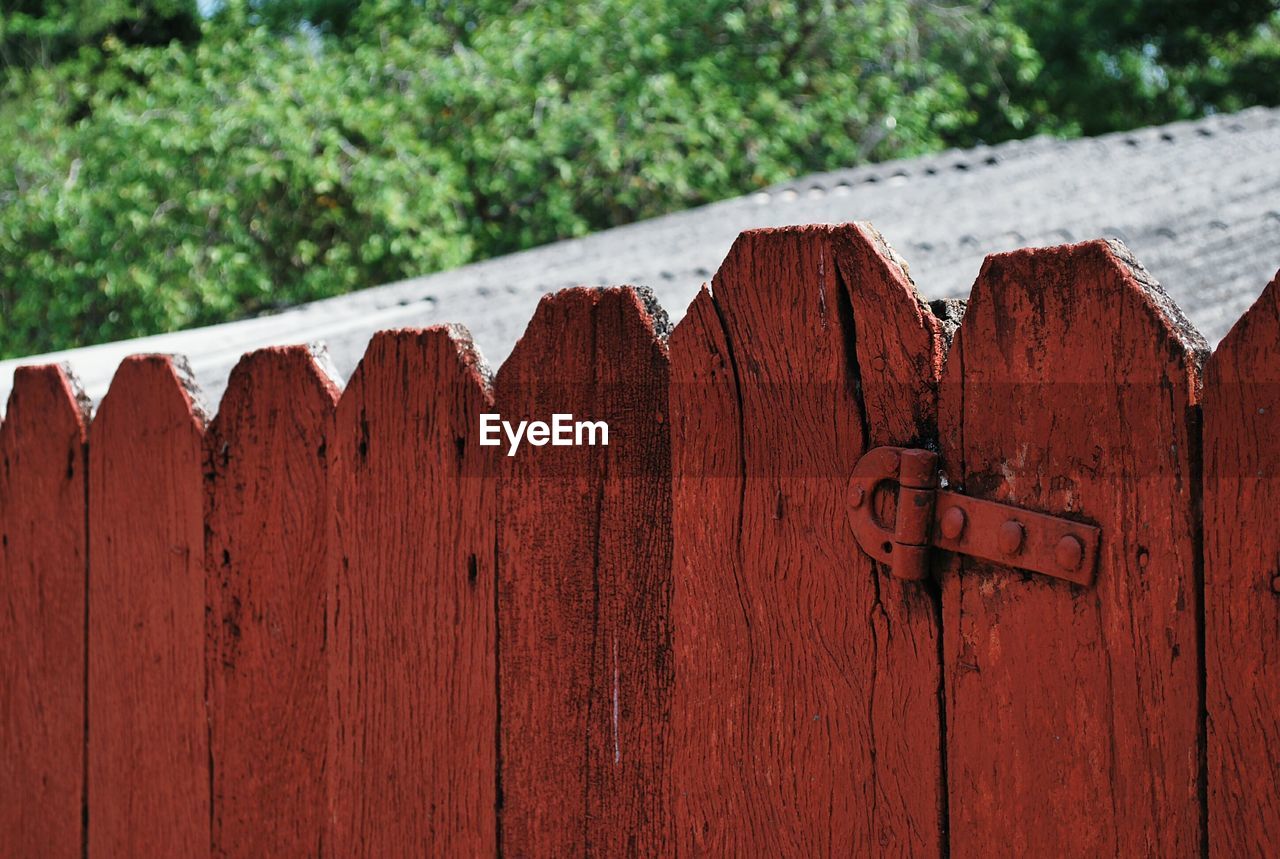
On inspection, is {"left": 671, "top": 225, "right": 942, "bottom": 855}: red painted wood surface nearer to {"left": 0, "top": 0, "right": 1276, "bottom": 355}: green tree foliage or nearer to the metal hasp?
the metal hasp

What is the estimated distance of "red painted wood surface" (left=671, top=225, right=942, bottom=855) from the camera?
1230mm

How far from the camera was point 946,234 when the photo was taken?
3979mm

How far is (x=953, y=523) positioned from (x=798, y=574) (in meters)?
0.22

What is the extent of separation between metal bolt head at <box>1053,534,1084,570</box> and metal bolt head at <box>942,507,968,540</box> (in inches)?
3.8

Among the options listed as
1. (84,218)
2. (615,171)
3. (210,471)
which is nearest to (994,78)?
(615,171)

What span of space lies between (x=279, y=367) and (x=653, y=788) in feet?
2.98

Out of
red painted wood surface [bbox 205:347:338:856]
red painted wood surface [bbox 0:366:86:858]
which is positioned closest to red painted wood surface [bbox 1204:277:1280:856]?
red painted wood surface [bbox 205:347:338:856]

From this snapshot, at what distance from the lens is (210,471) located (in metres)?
2.05

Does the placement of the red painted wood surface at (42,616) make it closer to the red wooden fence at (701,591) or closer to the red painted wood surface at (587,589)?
the red wooden fence at (701,591)

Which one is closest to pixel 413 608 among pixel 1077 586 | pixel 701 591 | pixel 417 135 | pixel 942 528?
pixel 701 591

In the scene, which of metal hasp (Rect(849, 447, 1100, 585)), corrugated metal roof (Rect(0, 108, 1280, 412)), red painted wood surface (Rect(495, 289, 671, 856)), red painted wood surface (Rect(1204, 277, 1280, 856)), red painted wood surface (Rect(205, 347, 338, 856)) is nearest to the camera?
red painted wood surface (Rect(1204, 277, 1280, 856))

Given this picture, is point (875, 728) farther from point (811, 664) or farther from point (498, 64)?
point (498, 64)

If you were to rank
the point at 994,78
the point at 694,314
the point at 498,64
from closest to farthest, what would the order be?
the point at 694,314, the point at 498,64, the point at 994,78

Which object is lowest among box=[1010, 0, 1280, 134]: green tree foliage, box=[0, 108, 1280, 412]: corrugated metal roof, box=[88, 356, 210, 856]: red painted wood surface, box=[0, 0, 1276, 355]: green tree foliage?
box=[88, 356, 210, 856]: red painted wood surface
